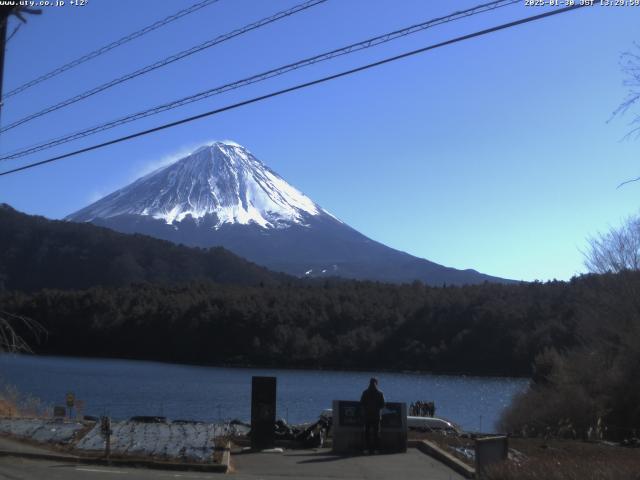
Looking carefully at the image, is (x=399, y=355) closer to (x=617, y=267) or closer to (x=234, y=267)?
(x=617, y=267)

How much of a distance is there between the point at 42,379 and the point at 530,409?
143 feet

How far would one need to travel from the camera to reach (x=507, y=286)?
11831cm

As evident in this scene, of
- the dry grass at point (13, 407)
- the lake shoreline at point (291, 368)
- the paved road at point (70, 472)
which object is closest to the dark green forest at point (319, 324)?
the lake shoreline at point (291, 368)

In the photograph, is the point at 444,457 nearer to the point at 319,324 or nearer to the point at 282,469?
the point at 282,469

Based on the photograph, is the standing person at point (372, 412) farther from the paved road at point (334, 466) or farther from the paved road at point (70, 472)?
the paved road at point (70, 472)

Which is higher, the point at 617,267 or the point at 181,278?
the point at 181,278

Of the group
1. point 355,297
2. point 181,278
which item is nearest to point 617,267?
point 355,297

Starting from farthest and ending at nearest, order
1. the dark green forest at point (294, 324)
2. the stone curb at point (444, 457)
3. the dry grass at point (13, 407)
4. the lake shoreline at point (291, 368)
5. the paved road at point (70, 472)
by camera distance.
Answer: the dark green forest at point (294, 324) → the lake shoreline at point (291, 368) → the dry grass at point (13, 407) → the stone curb at point (444, 457) → the paved road at point (70, 472)

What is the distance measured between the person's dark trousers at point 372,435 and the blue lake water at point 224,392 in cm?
1816

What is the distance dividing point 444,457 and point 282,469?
3085 mm

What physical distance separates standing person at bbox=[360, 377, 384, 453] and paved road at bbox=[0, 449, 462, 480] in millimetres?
353

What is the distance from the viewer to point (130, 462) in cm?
1427

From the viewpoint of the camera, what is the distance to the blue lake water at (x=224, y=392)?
145ft

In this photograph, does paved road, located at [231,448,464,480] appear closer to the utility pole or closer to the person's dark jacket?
the person's dark jacket
